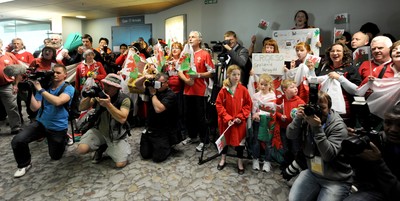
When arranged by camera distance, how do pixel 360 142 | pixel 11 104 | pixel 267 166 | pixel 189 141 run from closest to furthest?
pixel 360 142
pixel 267 166
pixel 189 141
pixel 11 104

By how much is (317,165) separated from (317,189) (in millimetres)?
188

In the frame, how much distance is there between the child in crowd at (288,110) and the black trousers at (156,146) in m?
1.29

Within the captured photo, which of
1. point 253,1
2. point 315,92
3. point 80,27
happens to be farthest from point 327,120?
point 80,27

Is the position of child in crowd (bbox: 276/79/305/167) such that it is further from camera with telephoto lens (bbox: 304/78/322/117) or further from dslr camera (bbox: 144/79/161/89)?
dslr camera (bbox: 144/79/161/89)

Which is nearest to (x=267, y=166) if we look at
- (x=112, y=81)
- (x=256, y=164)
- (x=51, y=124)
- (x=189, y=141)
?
(x=256, y=164)

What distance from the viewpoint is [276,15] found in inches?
176

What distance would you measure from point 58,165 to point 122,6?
5.37 metres

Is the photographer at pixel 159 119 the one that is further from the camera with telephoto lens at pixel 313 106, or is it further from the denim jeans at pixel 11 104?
the denim jeans at pixel 11 104

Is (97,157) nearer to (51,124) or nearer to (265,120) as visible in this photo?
(51,124)

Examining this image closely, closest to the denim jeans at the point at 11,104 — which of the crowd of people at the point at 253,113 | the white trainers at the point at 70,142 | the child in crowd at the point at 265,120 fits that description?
the crowd of people at the point at 253,113

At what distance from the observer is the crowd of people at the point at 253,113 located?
1644 mm

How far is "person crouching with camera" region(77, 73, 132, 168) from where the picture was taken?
2.65 m

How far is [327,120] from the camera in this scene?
177 centimetres

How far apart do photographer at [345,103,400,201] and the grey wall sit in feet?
9.42
